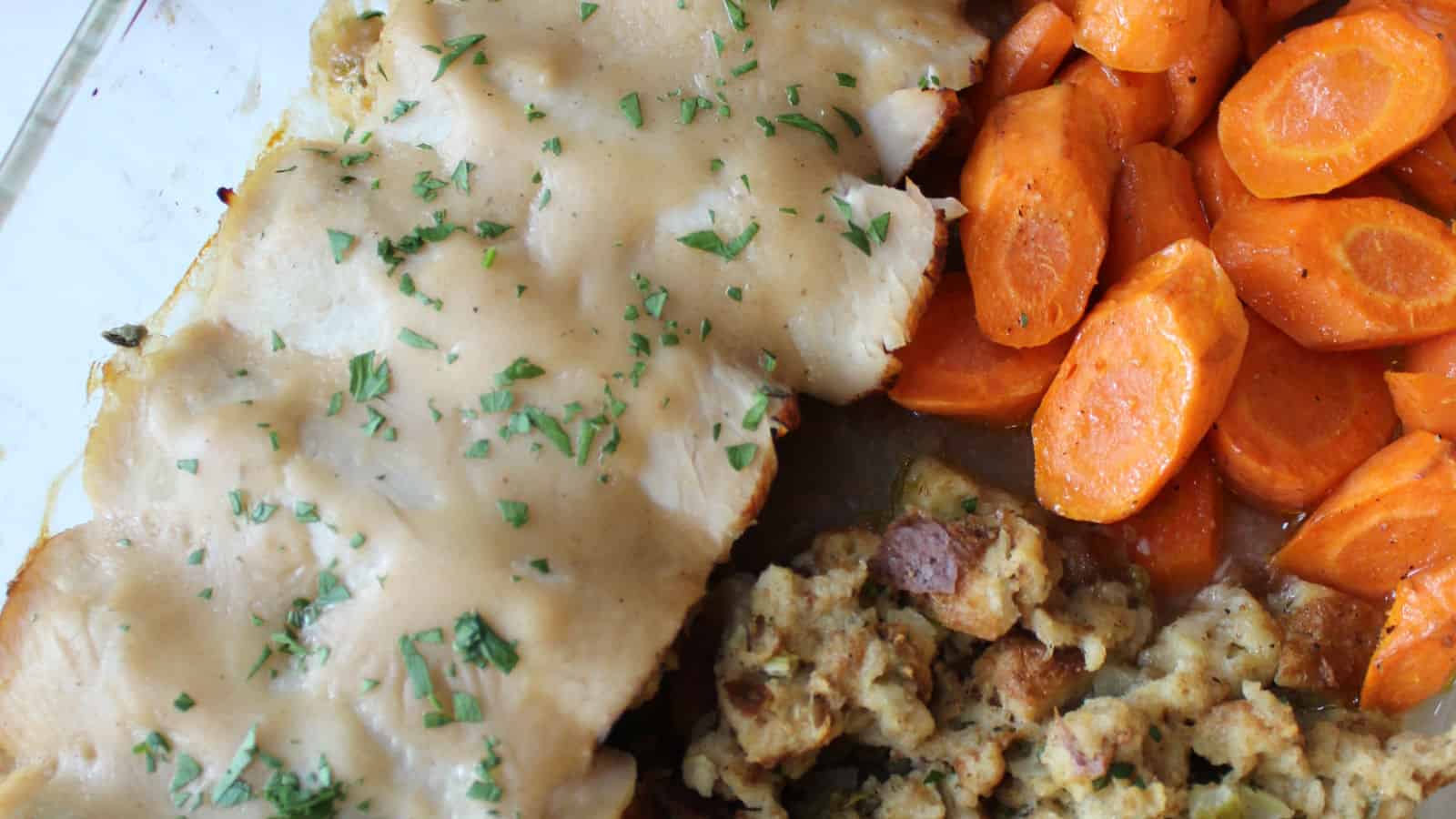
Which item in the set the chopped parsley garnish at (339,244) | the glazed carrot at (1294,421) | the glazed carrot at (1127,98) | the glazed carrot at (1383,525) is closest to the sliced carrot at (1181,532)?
the glazed carrot at (1294,421)

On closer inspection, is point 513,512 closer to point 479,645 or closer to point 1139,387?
point 479,645

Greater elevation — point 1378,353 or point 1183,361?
point 1183,361


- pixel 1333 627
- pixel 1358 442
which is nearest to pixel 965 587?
pixel 1333 627

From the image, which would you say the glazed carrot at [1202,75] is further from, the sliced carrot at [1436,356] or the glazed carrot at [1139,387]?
the sliced carrot at [1436,356]

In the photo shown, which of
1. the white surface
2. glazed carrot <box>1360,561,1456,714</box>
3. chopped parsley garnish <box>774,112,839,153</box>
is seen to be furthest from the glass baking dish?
glazed carrot <box>1360,561,1456,714</box>

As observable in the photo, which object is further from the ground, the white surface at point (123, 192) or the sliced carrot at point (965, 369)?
the white surface at point (123, 192)

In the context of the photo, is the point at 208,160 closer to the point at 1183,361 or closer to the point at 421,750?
the point at 421,750
